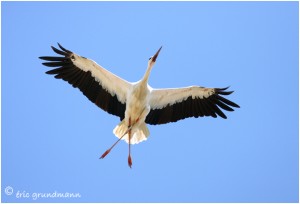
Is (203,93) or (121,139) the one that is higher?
(203,93)

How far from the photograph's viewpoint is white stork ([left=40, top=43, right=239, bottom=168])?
13359 mm

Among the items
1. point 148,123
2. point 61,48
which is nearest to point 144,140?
point 148,123

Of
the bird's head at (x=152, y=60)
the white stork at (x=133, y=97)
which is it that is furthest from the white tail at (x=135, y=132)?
the bird's head at (x=152, y=60)

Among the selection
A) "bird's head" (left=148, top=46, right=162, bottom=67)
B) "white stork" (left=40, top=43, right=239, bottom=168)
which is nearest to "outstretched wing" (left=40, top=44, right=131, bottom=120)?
"white stork" (left=40, top=43, right=239, bottom=168)

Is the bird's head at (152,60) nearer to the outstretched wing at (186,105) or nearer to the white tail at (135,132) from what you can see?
the outstretched wing at (186,105)

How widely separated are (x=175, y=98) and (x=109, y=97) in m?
1.19

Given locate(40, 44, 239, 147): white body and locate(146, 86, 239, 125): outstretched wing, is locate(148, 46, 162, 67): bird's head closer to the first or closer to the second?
locate(40, 44, 239, 147): white body

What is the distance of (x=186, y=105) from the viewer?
546 inches

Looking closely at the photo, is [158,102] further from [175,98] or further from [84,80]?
[84,80]

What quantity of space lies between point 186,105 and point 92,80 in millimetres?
1750

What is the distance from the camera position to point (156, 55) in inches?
533

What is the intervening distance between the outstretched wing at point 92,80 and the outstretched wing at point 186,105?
A: 0.61 metres

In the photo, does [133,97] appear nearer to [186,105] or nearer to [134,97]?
[134,97]

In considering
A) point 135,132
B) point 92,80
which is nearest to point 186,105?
point 135,132
